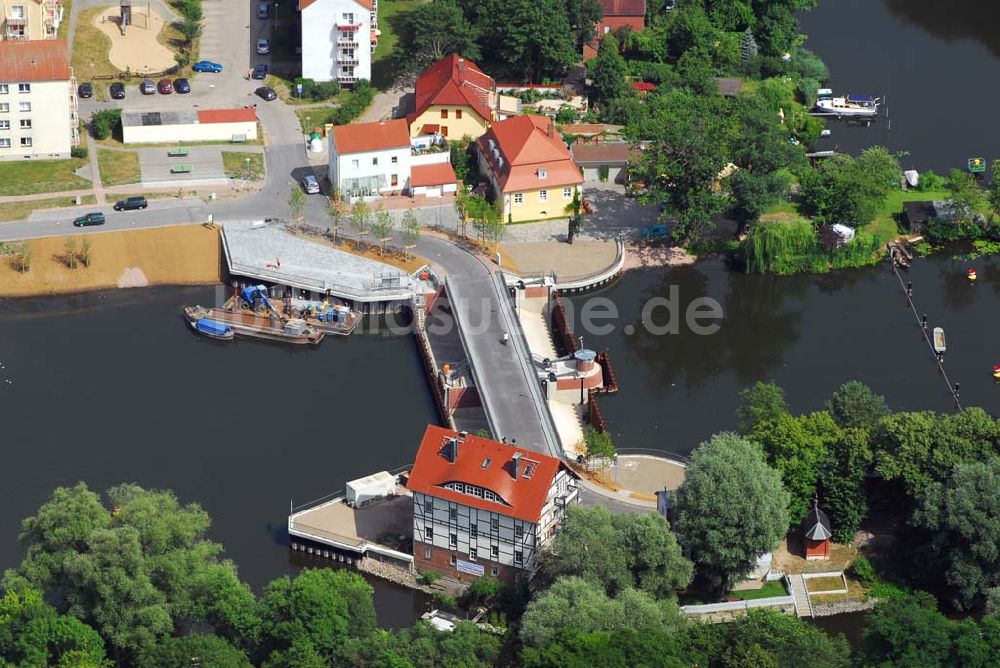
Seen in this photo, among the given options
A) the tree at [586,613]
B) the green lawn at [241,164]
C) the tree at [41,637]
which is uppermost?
the green lawn at [241,164]

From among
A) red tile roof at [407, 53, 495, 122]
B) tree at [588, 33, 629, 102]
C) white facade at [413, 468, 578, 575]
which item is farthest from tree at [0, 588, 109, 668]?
tree at [588, 33, 629, 102]

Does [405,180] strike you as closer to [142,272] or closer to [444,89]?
[444,89]

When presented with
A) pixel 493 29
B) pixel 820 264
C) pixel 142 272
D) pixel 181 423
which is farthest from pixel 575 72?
pixel 181 423

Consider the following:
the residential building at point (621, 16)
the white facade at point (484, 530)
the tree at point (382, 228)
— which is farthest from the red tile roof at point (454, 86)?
the white facade at point (484, 530)

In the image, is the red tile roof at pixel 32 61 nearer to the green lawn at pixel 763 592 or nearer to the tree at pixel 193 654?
the tree at pixel 193 654

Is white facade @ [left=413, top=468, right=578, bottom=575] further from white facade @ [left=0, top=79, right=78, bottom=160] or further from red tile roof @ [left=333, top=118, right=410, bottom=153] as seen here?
white facade @ [left=0, top=79, right=78, bottom=160]

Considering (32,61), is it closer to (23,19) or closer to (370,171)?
(23,19)
